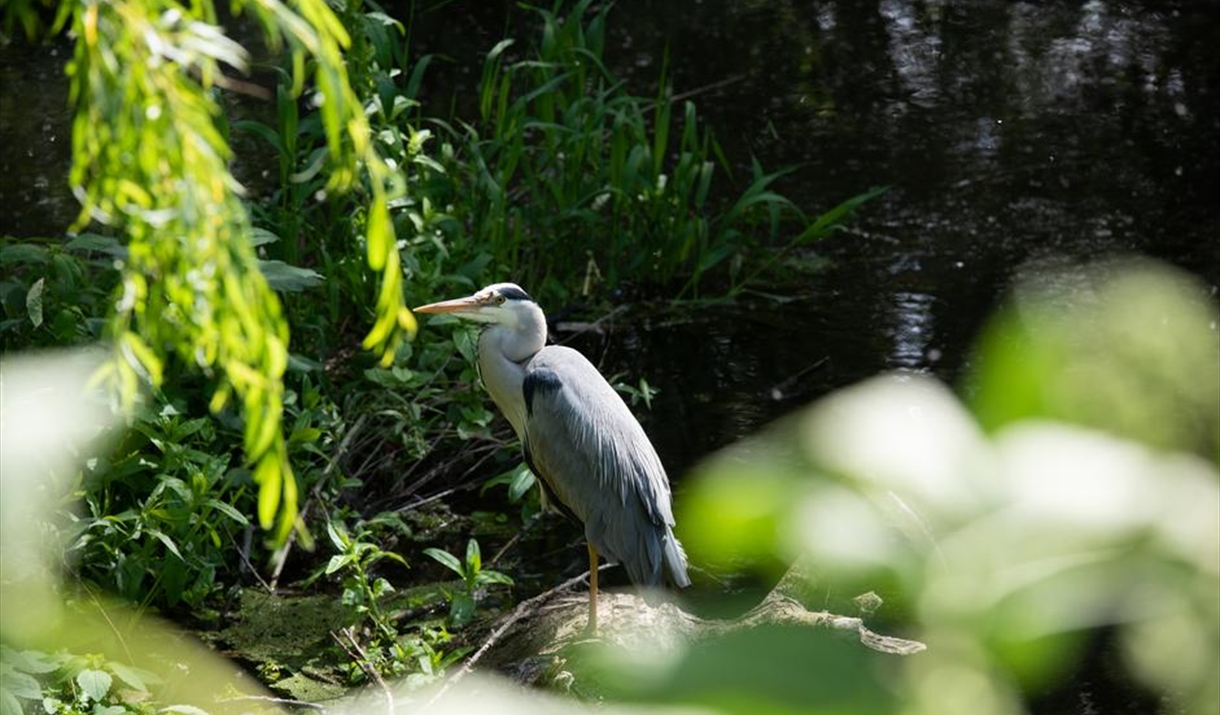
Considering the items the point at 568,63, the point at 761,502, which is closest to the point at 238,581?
the point at 568,63

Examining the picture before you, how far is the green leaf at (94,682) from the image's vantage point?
3.29m

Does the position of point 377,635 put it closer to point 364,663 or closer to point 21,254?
point 364,663

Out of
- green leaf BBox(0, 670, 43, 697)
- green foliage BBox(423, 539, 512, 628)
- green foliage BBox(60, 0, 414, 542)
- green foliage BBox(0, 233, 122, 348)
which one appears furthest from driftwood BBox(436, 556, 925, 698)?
green foliage BBox(60, 0, 414, 542)

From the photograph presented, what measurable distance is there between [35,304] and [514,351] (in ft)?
3.94

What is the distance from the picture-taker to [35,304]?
153 inches

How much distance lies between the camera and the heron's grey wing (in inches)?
153

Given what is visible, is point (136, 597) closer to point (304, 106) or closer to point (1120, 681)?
point (1120, 681)

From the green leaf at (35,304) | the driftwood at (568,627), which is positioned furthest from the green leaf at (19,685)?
the green leaf at (35,304)

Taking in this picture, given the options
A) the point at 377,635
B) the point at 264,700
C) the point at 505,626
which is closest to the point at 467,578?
the point at 505,626

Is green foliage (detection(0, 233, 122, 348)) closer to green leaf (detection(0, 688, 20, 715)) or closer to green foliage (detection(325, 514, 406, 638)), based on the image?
green foliage (detection(325, 514, 406, 638))

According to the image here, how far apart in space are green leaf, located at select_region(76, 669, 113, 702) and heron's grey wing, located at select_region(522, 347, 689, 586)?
1.22m

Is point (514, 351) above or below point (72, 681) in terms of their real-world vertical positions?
above

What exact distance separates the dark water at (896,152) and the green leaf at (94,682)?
7.38 ft

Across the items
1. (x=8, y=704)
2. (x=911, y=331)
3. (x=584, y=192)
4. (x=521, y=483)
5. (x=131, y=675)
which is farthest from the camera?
(x=911, y=331)
